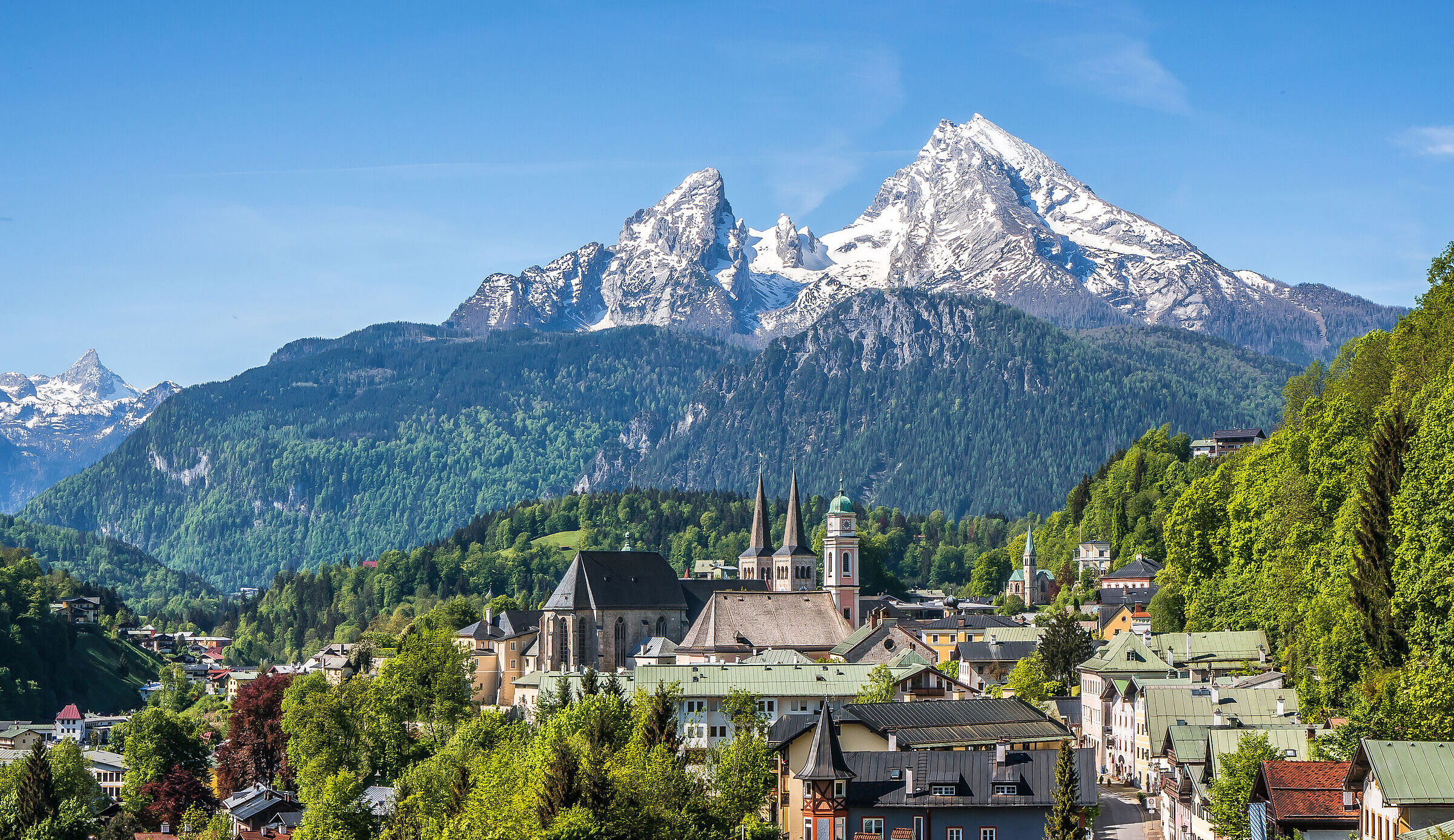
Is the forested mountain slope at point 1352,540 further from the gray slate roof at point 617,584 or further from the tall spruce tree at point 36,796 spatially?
the tall spruce tree at point 36,796

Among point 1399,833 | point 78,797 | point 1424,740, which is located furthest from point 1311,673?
point 78,797

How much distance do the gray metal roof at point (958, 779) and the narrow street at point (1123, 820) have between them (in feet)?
6.95

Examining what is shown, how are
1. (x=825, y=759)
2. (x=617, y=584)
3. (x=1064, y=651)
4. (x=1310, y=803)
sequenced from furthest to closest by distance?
(x=617, y=584)
(x=1064, y=651)
(x=825, y=759)
(x=1310, y=803)

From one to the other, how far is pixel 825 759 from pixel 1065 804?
1167 centimetres

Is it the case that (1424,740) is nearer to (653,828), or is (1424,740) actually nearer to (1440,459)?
(1440,459)

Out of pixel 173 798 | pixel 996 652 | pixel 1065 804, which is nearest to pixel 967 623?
pixel 996 652

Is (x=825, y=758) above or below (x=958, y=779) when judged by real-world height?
above

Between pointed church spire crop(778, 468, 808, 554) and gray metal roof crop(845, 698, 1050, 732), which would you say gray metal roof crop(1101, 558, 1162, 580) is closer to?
pointed church spire crop(778, 468, 808, 554)

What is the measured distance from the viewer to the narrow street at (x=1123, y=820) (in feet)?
254

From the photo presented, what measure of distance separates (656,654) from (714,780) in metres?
63.5

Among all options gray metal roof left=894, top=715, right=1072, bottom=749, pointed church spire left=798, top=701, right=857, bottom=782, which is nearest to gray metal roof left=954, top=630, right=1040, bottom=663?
gray metal roof left=894, top=715, right=1072, bottom=749

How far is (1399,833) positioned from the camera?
51.3m

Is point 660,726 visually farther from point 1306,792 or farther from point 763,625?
point 763,625

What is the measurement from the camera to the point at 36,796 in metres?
95.2
